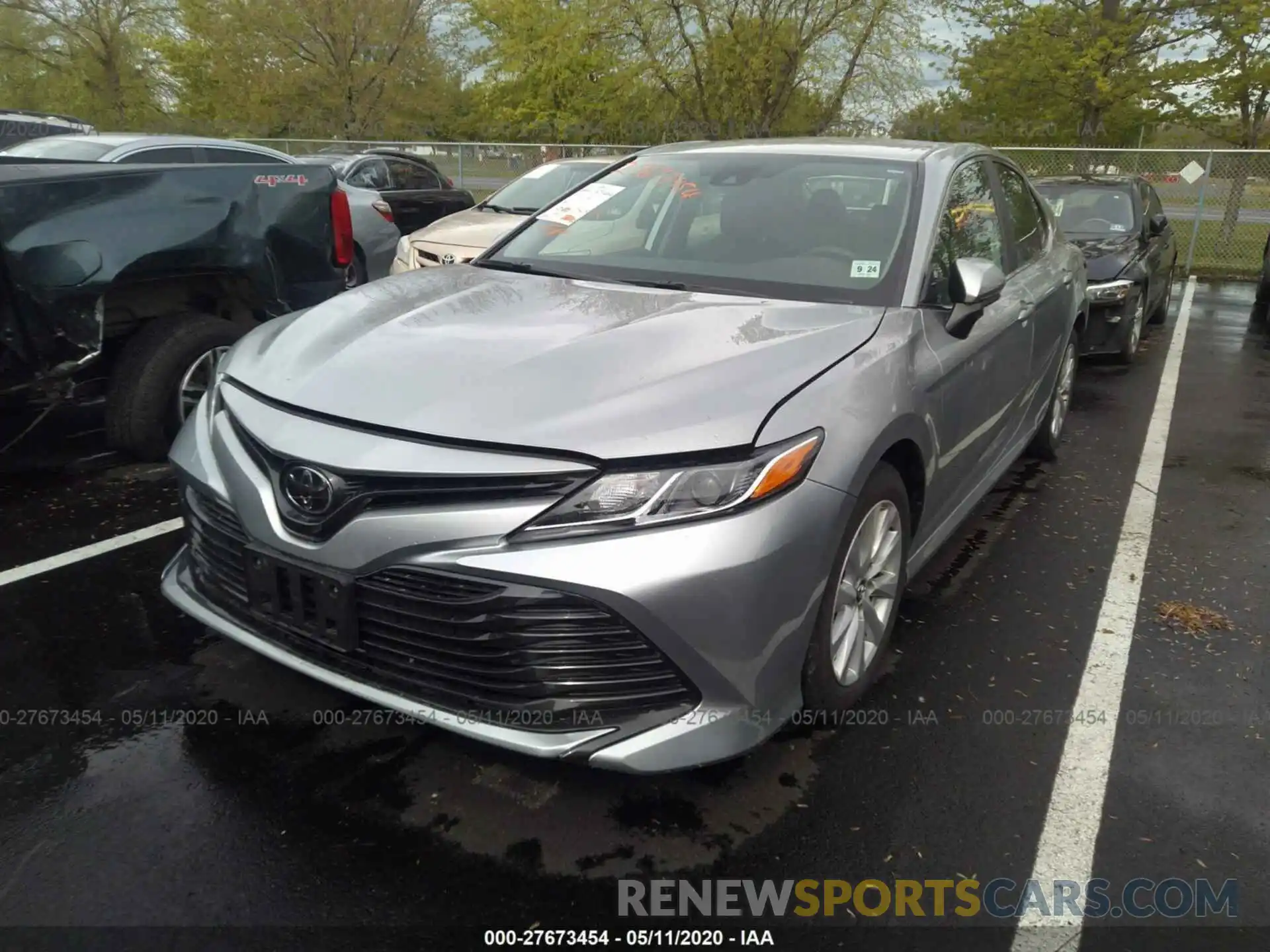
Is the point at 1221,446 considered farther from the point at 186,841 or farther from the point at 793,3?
the point at 793,3

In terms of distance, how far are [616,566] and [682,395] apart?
0.51 m

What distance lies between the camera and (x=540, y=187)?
9.78 meters

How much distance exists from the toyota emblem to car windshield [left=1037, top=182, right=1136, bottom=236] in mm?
8134

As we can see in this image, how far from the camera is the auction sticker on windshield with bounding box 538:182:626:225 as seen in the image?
4.02m

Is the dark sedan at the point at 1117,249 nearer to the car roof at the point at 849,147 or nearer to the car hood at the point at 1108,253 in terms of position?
the car hood at the point at 1108,253

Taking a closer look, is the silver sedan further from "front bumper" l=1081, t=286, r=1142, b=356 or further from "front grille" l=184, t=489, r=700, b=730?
"front bumper" l=1081, t=286, r=1142, b=356

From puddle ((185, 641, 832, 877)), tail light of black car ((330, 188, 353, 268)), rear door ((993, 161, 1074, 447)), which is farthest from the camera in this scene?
tail light of black car ((330, 188, 353, 268))

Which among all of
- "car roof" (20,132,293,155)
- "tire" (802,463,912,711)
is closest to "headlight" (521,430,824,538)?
"tire" (802,463,912,711)

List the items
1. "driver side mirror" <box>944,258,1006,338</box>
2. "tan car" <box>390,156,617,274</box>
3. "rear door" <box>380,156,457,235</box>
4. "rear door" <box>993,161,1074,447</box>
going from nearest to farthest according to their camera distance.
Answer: "driver side mirror" <box>944,258,1006,338</box> < "rear door" <box>993,161,1074,447</box> < "tan car" <box>390,156,617,274</box> < "rear door" <box>380,156,457,235</box>

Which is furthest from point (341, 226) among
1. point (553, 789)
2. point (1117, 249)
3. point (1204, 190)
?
point (1204, 190)

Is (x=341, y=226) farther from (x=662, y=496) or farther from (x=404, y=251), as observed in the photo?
(x=662, y=496)

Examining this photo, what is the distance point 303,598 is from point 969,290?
2243 millimetres

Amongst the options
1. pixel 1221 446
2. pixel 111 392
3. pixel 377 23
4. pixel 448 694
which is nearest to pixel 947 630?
pixel 448 694
